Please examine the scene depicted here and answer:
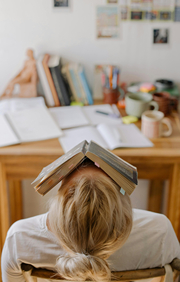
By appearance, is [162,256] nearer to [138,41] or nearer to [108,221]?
[108,221]

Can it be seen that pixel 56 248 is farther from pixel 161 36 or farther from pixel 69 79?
pixel 161 36

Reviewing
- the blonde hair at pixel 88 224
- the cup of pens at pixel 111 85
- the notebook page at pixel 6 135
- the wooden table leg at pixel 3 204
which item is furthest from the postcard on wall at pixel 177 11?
the blonde hair at pixel 88 224

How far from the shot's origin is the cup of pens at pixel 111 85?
160 centimetres

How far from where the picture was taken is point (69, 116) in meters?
1.48

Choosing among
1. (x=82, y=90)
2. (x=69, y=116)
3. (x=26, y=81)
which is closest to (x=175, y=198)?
(x=69, y=116)

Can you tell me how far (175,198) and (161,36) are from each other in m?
0.86

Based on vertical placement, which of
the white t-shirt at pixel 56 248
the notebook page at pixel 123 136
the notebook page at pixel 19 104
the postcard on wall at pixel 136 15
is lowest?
the white t-shirt at pixel 56 248

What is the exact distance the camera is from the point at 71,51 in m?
1.67

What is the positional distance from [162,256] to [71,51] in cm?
121

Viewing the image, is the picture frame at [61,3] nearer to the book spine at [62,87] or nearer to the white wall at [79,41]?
the white wall at [79,41]

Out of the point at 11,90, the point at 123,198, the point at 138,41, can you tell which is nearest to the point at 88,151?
the point at 123,198

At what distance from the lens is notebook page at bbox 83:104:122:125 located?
57.4 inches

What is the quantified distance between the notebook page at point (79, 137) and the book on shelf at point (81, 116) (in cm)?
6

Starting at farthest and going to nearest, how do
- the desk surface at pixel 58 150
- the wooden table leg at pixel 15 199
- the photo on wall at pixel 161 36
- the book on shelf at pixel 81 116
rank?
the wooden table leg at pixel 15 199 < the photo on wall at pixel 161 36 < the book on shelf at pixel 81 116 < the desk surface at pixel 58 150
